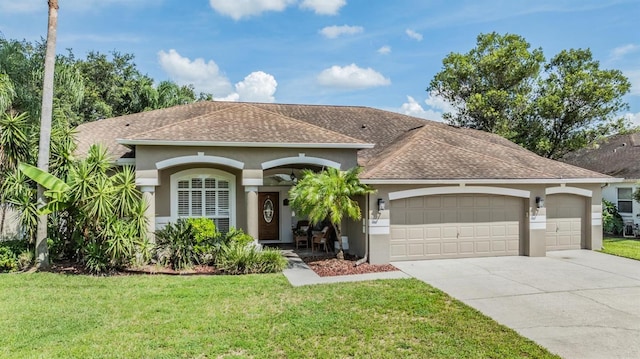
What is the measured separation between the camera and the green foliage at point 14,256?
11578mm

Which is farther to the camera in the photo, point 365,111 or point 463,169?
point 365,111

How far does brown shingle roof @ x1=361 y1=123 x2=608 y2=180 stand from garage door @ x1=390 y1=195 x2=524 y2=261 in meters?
0.88

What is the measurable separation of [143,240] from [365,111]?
1453 cm

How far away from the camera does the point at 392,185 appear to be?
42.5 ft

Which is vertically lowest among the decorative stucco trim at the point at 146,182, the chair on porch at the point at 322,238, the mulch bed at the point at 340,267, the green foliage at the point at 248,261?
the mulch bed at the point at 340,267

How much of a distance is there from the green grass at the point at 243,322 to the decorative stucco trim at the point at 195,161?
431 centimetres

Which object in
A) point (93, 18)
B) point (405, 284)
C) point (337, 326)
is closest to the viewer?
point (337, 326)

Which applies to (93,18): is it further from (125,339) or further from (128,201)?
(125,339)

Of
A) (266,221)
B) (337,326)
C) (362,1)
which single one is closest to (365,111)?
(362,1)

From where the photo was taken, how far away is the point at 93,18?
49.8 ft

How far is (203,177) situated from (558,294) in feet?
40.5

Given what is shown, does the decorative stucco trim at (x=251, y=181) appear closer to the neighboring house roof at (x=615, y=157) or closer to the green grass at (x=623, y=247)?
the green grass at (x=623, y=247)

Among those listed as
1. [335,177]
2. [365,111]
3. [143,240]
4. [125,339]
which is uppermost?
[365,111]

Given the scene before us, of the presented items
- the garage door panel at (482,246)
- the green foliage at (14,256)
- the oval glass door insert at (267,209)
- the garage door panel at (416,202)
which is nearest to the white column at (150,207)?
the green foliage at (14,256)
